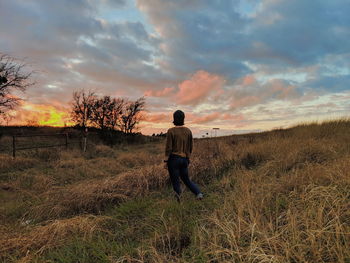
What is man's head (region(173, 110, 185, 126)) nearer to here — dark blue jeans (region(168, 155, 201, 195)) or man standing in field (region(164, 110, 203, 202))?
man standing in field (region(164, 110, 203, 202))

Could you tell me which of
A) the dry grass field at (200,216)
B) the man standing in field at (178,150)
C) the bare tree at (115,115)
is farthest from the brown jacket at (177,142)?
the bare tree at (115,115)

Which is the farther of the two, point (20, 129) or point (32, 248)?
point (20, 129)

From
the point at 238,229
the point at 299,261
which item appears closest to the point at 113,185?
the point at 238,229

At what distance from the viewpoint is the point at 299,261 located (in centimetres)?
230

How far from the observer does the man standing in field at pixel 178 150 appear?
15.8ft

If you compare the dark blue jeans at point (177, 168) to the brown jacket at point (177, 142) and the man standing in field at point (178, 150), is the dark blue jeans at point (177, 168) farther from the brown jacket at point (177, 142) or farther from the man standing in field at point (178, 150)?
the brown jacket at point (177, 142)

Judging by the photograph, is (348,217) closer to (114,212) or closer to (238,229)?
(238,229)

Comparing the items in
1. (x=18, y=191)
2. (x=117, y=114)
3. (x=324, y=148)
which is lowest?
(x=18, y=191)

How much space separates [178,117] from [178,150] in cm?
67

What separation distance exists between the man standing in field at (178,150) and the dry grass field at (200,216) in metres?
0.50

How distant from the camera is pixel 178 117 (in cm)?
491

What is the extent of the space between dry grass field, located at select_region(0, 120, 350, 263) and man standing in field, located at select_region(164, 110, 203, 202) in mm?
502

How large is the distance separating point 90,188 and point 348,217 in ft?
17.6

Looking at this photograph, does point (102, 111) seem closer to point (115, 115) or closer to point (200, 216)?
point (115, 115)
